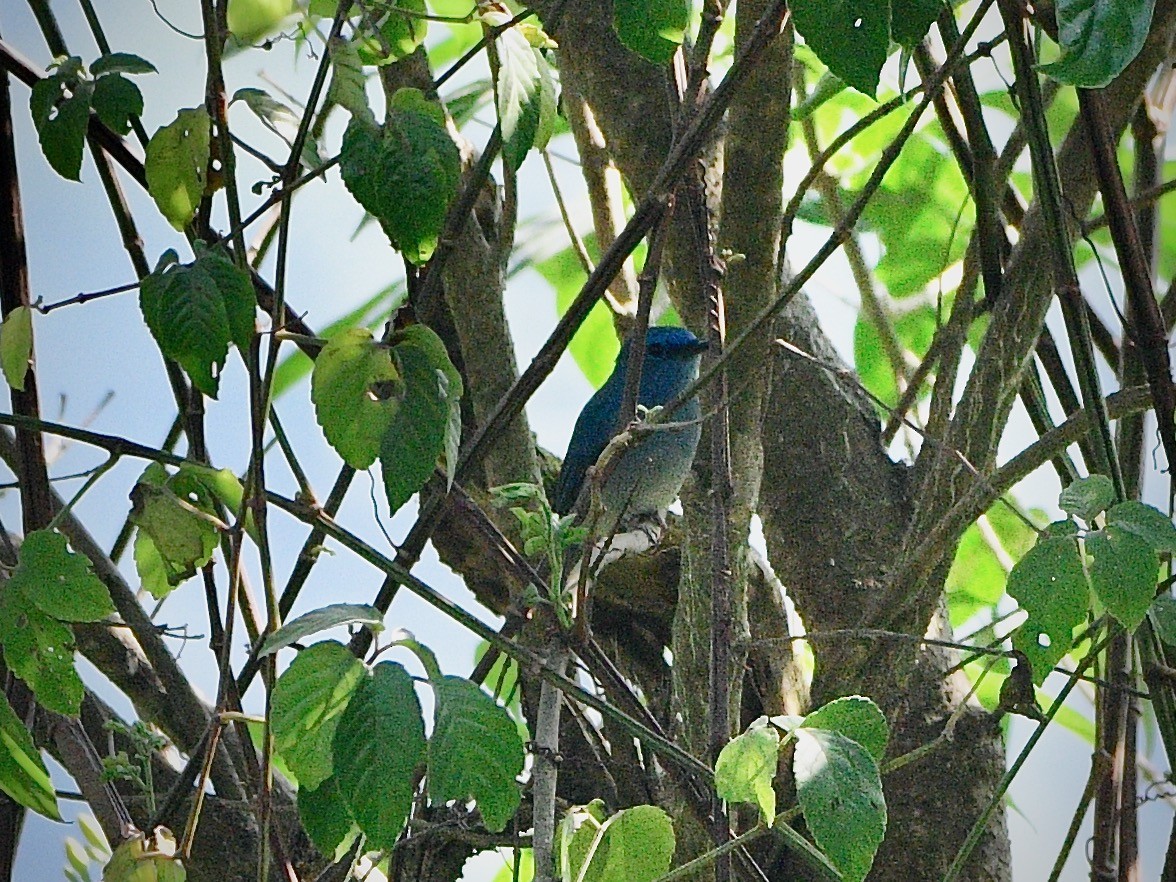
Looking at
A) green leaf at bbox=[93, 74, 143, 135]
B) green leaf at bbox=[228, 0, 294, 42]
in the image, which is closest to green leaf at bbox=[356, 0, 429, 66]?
green leaf at bbox=[228, 0, 294, 42]

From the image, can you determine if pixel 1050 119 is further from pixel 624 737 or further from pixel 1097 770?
pixel 624 737

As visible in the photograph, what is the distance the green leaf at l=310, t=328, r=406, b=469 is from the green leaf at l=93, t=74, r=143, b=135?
21cm

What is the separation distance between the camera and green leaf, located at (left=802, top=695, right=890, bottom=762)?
0.69 meters

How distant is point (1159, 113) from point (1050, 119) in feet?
0.86

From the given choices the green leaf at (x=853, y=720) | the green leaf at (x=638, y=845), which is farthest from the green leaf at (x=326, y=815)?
the green leaf at (x=853, y=720)

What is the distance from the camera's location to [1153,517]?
0.75 metres

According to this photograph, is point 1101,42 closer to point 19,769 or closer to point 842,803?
point 842,803

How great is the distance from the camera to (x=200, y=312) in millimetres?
723

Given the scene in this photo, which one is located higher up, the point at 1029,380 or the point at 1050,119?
the point at 1050,119

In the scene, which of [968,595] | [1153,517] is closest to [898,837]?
[968,595]

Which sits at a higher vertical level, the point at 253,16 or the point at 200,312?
the point at 253,16

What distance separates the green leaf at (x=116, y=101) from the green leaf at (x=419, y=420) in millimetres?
234

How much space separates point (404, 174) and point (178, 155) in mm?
211

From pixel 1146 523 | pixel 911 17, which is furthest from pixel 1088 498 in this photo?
pixel 911 17
